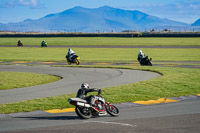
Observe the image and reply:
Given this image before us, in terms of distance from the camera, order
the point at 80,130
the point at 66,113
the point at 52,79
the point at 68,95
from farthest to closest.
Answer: the point at 52,79 < the point at 68,95 < the point at 66,113 < the point at 80,130

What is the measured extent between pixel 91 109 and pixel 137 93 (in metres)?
6.66

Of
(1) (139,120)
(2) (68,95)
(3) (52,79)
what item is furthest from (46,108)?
(3) (52,79)

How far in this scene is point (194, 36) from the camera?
394ft

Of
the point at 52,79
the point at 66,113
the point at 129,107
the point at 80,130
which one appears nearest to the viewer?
the point at 80,130

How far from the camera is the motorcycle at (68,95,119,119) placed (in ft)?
47.0

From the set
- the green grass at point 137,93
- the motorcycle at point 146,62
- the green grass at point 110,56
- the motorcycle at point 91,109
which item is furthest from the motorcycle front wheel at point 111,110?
the green grass at point 110,56

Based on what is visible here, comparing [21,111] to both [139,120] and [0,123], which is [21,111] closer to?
[0,123]

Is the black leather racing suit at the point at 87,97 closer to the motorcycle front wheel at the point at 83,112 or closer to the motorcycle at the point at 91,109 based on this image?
the motorcycle at the point at 91,109

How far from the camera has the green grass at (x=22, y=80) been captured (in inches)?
1002

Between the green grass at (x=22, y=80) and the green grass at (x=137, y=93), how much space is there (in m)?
6.21

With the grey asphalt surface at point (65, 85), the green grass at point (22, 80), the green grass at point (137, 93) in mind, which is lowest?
the green grass at point (22, 80)

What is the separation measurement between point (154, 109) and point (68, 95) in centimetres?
515

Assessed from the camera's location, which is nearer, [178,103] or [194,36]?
[178,103]

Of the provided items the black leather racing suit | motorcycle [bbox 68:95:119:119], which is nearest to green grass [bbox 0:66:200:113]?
the black leather racing suit
